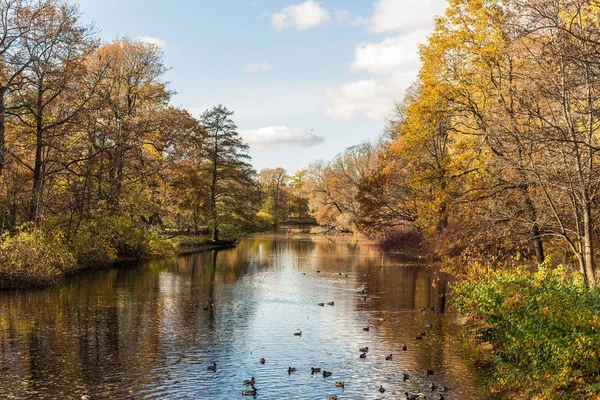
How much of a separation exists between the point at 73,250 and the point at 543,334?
991 inches

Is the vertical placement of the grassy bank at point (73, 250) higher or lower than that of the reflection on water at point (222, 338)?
higher

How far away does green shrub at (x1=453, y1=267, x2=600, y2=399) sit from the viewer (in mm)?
8695

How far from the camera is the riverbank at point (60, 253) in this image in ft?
72.0

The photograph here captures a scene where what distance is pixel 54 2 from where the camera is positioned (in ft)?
83.9

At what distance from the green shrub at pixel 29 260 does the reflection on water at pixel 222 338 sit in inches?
38.6

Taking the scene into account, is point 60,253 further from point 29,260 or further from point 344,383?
point 344,383

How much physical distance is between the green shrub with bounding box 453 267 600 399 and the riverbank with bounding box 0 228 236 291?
18.2m

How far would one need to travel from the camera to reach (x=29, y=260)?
22.6 m

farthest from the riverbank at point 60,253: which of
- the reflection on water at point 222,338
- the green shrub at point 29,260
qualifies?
the reflection on water at point 222,338

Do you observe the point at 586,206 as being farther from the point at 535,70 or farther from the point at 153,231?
the point at 153,231

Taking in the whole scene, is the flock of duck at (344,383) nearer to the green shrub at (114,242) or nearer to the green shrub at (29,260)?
the green shrub at (29,260)

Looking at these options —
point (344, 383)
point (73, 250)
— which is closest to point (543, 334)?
point (344, 383)

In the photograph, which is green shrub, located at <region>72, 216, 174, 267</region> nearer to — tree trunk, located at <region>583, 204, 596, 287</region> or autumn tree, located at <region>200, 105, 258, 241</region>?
autumn tree, located at <region>200, 105, 258, 241</region>

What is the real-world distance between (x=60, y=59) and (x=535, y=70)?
68.4ft
